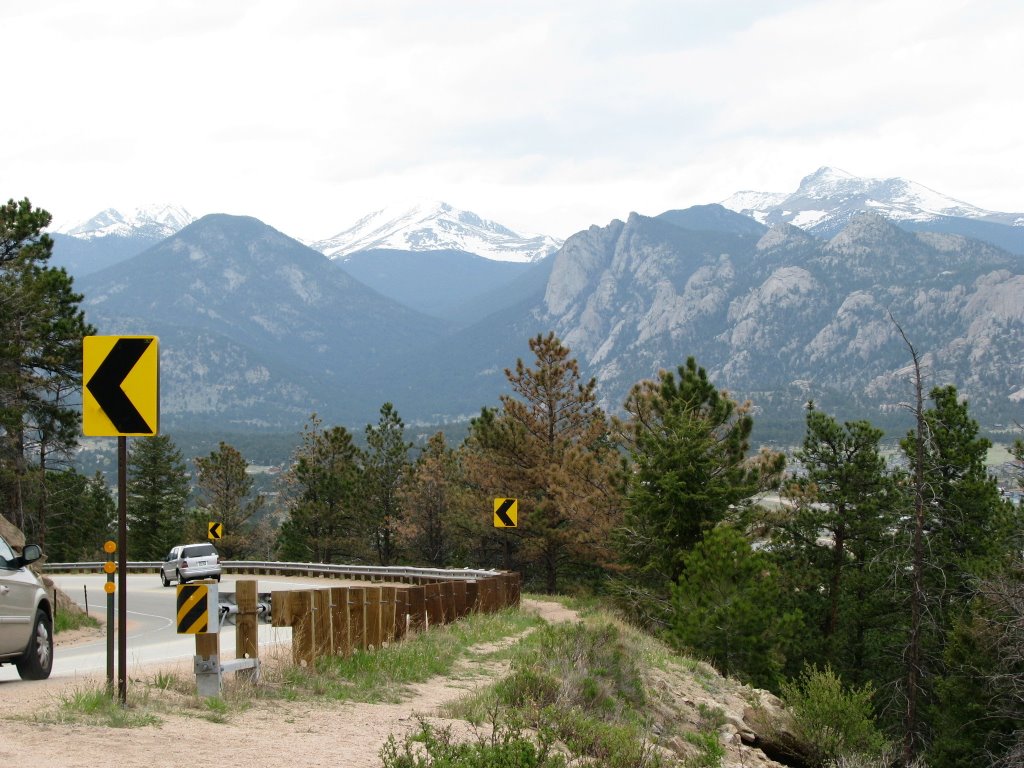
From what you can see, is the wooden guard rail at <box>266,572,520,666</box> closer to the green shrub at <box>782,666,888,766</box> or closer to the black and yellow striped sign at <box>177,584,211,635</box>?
the black and yellow striped sign at <box>177,584,211,635</box>

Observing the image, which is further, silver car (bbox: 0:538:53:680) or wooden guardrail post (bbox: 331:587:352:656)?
wooden guardrail post (bbox: 331:587:352:656)

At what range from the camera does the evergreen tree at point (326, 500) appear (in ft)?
202

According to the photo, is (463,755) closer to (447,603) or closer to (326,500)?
(447,603)

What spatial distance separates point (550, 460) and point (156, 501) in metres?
44.6

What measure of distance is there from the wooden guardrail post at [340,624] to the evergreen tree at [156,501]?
6565 cm

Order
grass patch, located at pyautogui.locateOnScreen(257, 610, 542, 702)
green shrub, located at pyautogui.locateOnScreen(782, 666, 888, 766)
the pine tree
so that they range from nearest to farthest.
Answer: grass patch, located at pyautogui.locateOnScreen(257, 610, 542, 702)
green shrub, located at pyautogui.locateOnScreen(782, 666, 888, 766)
the pine tree

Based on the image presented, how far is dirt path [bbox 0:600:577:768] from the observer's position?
7781 mm

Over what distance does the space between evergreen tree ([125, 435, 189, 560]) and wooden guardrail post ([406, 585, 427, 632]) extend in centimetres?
6223

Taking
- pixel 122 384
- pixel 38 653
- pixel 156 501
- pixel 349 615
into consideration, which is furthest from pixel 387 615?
pixel 156 501

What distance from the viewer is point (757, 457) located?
120ft

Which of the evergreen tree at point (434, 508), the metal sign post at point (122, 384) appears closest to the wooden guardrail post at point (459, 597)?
A: the metal sign post at point (122, 384)

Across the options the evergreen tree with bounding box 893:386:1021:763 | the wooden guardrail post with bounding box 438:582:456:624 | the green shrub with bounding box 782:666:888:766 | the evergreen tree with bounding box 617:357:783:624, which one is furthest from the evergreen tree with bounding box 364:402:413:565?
the wooden guardrail post with bounding box 438:582:456:624

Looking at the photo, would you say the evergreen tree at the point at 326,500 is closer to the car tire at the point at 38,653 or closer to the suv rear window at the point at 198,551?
the suv rear window at the point at 198,551

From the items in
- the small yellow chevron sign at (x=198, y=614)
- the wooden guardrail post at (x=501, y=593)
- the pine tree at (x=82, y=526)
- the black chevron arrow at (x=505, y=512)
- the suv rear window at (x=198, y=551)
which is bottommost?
the pine tree at (x=82, y=526)
